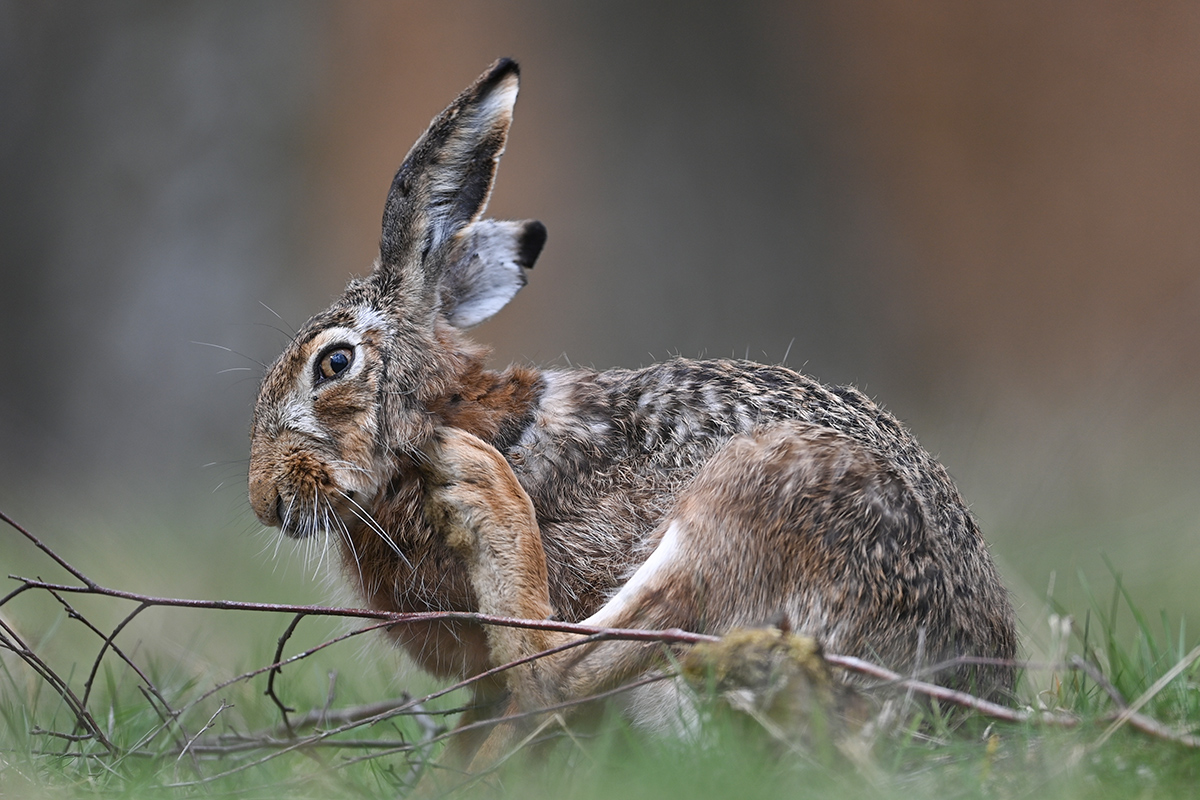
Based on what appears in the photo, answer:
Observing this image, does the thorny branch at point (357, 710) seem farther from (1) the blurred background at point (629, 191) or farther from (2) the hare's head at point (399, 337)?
(1) the blurred background at point (629, 191)

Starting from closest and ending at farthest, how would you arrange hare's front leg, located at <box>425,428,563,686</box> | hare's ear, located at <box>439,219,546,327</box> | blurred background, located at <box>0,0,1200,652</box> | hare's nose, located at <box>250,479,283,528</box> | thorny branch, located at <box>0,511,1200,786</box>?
thorny branch, located at <box>0,511,1200,786</box> < hare's front leg, located at <box>425,428,563,686</box> < hare's nose, located at <box>250,479,283,528</box> < hare's ear, located at <box>439,219,546,327</box> < blurred background, located at <box>0,0,1200,652</box>

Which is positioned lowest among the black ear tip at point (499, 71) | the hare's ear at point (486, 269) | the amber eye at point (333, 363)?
the amber eye at point (333, 363)

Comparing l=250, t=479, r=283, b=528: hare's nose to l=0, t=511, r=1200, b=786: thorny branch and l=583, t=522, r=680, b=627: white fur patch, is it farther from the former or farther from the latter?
l=583, t=522, r=680, b=627: white fur patch

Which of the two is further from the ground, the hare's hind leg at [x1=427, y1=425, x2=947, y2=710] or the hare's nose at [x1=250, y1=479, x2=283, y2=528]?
the hare's nose at [x1=250, y1=479, x2=283, y2=528]

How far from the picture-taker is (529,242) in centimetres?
365

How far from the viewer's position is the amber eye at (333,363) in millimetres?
3258

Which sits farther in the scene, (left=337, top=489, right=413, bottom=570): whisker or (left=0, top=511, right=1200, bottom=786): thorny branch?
(left=337, top=489, right=413, bottom=570): whisker

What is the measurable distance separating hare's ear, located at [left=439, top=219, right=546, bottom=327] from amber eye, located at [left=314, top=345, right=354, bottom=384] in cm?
41

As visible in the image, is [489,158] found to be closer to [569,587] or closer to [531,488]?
[531,488]

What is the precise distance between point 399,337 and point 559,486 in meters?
0.68

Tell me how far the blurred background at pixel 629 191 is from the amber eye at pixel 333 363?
516cm

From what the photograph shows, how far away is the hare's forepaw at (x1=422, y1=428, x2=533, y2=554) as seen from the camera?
310 cm

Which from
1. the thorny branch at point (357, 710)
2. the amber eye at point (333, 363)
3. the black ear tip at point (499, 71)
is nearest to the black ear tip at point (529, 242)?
the black ear tip at point (499, 71)

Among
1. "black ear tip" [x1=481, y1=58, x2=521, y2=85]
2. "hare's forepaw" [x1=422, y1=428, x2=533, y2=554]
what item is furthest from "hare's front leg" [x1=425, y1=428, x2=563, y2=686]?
"black ear tip" [x1=481, y1=58, x2=521, y2=85]
